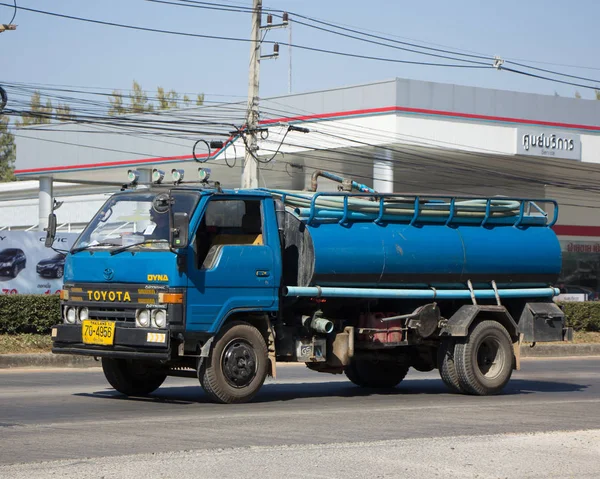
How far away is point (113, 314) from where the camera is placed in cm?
1141

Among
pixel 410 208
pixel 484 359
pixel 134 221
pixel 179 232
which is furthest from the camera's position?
pixel 484 359

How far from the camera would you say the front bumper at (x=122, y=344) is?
1098 cm

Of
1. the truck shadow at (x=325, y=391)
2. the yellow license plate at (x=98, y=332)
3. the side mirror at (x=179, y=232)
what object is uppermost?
the side mirror at (x=179, y=232)

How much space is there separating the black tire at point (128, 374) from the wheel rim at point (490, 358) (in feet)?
13.4

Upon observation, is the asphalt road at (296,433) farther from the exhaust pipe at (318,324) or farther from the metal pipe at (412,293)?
the metal pipe at (412,293)

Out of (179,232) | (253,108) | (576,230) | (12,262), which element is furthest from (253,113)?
(576,230)

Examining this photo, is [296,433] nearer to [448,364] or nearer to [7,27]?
[448,364]

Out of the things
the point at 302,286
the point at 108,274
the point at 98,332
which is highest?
the point at 108,274

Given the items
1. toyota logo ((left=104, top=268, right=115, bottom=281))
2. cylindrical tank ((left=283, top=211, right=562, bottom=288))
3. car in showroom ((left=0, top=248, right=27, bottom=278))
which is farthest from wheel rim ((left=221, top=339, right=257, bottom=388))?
car in showroom ((left=0, top=248, right=27, bottom=278))

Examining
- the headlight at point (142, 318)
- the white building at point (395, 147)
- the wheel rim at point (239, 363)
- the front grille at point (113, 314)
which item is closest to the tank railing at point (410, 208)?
the wheel rim at point (239, 363)

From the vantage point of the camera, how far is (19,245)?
24047mm

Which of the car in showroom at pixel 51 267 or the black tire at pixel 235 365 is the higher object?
the car in showroom at pixel 51 267

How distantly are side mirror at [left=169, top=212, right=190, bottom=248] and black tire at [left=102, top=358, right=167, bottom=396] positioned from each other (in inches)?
85.2

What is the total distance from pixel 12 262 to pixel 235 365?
13.6 metres
